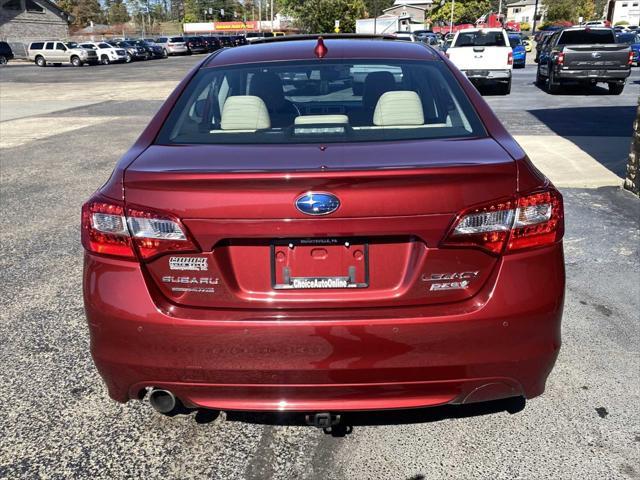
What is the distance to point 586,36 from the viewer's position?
1883cm

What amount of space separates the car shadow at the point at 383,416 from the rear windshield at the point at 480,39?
1770 cm

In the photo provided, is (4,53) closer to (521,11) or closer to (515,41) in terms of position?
(515,41)

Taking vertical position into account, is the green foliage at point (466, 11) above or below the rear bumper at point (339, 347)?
above

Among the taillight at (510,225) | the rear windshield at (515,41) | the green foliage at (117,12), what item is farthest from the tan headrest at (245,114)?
the green foliage at (117,12)

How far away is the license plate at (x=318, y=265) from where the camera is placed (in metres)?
2.24

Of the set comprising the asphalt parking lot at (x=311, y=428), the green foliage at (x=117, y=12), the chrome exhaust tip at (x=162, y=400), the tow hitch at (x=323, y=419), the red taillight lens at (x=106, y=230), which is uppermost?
the green foliage at (x=117, y=12)

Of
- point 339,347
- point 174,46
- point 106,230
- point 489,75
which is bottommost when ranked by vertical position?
point 174,46

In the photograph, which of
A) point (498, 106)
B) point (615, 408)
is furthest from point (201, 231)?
point (498, 106)

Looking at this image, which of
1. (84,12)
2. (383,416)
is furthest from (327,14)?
(383,416)

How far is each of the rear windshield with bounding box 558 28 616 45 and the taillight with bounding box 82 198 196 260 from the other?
755 inches

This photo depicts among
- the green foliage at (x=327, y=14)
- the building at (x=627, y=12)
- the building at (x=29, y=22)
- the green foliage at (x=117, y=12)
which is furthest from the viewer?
the green foliage at (x=117, y=12)

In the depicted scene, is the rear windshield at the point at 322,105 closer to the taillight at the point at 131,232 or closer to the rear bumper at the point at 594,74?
the taillight at the point at 131,232

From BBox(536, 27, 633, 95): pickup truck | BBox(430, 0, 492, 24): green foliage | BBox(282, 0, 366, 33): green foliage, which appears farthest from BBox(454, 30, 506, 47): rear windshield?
BBox(430, 0, 492, 24): green foliage

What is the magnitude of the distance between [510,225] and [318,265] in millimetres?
720
